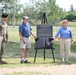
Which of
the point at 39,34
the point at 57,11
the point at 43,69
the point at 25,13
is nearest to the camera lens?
the point at 43,69

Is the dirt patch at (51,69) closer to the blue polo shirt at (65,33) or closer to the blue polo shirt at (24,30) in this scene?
the blue polo shirt at (65,33)

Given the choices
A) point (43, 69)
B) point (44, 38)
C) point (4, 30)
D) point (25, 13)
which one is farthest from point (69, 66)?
point (25, 13)

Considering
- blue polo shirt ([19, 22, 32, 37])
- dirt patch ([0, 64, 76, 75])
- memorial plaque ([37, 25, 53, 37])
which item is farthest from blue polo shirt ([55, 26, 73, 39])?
dirt patch ([0, 64, 76, 75])

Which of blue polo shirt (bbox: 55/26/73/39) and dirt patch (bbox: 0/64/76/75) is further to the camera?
blue polo shirt (bbox: 55/26/73/39)

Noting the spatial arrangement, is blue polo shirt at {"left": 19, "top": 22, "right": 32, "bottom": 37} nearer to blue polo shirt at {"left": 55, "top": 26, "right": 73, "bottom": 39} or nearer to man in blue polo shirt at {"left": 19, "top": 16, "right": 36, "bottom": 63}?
man in blue polo shirt at {"left": 19, "top": 16, "right": 36, "bottom": 63}

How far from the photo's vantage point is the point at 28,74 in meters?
11.2

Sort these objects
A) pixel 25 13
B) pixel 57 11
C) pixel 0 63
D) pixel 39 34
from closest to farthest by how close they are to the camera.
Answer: pixel 0 63
pixel 39 34
pixel 25 13
pixel 57 11

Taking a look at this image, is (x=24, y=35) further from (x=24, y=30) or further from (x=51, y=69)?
(x=51, y=69)

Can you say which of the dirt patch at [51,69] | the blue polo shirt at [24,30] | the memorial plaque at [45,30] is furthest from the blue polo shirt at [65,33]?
the dirt patch at [51,69]

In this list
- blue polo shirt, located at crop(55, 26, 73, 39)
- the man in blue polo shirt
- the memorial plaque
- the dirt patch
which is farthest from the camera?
the memorial plaque

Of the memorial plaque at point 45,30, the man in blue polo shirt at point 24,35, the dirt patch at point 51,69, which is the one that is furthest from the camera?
the memorial plaque at point 45,30

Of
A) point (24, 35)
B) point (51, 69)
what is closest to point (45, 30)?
point (24, 35)

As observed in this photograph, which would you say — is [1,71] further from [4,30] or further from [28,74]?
[4,30]

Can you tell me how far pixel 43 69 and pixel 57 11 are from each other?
70.2 metres
